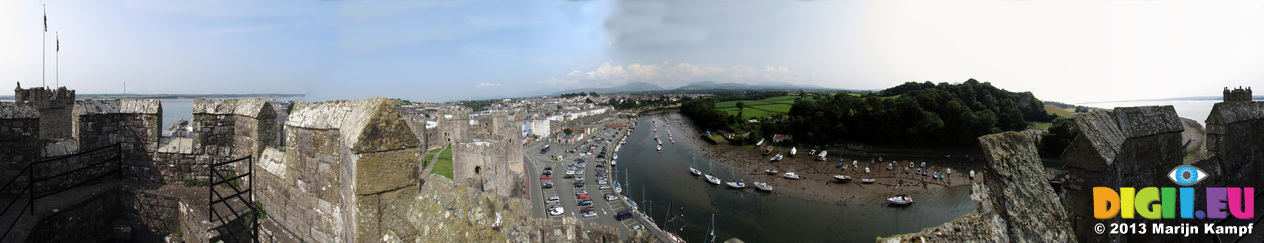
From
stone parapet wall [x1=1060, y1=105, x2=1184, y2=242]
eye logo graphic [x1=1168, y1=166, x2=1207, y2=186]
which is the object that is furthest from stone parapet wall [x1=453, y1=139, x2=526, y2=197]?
eye logo graphic [x1=1168, y1=166, x2=1207, y2=186]

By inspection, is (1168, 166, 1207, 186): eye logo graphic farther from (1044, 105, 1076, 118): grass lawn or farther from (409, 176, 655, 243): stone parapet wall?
(1044, 105, 1076, 118): grass lawn

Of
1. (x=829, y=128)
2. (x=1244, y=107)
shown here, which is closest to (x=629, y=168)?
(x=829, y=128)

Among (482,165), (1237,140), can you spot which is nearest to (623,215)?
(482,165)

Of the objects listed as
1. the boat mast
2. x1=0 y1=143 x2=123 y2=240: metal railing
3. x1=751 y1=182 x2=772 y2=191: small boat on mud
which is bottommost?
the boat mast

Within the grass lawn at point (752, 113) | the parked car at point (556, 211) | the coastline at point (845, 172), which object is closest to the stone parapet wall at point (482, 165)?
the parked car at point (556, 211)

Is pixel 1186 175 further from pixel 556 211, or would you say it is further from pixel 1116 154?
pixel 556 211

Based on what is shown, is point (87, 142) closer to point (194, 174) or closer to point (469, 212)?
point (194, 174)

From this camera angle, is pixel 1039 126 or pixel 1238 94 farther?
pixel 1039 126

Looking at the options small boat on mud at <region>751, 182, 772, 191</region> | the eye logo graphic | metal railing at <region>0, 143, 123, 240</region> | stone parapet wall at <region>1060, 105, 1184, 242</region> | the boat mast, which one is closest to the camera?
stone parapet wall at <region>1060, 105, 1184, 242</region>
